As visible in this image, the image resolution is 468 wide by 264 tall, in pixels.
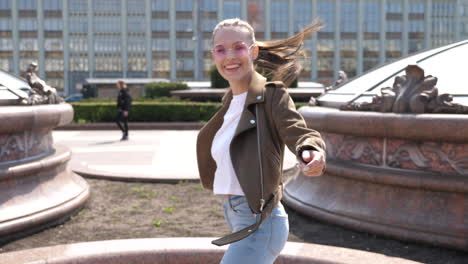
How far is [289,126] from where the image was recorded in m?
2.00

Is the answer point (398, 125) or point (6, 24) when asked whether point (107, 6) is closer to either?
point (6, 24)

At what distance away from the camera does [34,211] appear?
4.70 metres

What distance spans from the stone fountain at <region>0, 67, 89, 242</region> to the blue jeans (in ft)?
9.96

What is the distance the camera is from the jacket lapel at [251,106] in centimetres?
208

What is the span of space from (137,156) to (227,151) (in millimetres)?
8250

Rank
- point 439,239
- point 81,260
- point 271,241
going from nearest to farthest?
point 271,241 → point 81,260 → point 439,239

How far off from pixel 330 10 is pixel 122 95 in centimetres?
6102

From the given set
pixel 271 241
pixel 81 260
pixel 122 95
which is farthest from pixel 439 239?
pixel 122 95

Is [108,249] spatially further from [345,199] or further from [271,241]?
[345,199]

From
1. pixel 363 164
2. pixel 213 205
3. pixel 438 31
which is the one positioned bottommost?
pixel 213 205

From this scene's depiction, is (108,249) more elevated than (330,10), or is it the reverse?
(330,10)

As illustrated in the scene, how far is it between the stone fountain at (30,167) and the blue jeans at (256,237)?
3037 mm

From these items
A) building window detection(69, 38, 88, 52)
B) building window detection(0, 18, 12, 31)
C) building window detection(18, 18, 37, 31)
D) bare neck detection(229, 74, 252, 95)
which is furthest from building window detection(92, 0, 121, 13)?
bare neck detection(229, 74, 252, 95)

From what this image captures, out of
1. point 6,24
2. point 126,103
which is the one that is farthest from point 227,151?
point 6,24
